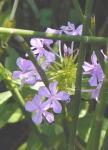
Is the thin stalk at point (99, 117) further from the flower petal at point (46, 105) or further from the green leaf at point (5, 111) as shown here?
the green leaf at point (5, 111)

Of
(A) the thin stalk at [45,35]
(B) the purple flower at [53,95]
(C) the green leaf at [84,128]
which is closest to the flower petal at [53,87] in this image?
(B) the purple flower at [53,95]

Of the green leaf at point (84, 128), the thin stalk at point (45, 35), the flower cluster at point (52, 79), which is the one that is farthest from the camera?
the green leaf at point (84, 128)

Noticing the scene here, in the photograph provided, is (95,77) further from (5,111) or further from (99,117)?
(5,111)

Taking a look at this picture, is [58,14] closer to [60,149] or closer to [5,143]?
[5,143]

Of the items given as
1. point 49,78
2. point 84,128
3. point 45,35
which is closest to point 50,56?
point 49,78

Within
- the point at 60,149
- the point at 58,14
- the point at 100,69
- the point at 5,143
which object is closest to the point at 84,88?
the point at 100,69

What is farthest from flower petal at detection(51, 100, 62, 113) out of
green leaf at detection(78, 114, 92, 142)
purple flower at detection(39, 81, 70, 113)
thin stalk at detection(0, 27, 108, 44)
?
green leaf at detection(78, 114, 92, 142)
